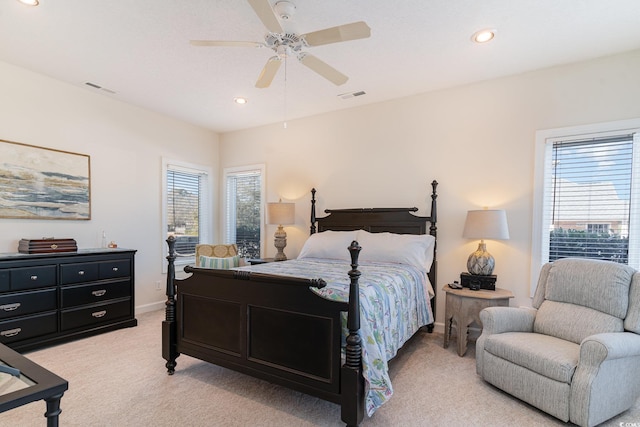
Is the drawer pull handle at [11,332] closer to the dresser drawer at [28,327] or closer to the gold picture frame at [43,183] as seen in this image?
the dresser drawer at [28,327]

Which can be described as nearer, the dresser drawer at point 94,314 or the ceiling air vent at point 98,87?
the dresser drawer at point 94,314

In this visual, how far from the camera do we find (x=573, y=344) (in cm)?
232

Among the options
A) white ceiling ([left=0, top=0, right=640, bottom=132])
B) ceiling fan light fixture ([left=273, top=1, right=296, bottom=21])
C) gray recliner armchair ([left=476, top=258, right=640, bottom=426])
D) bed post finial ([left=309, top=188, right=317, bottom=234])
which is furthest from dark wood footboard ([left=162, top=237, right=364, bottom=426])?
bed post finial ([left=309, top=188, right=317, bottom=234])

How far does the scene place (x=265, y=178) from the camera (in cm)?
520

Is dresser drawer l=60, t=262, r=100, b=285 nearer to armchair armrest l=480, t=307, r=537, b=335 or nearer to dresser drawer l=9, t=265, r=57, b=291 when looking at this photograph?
dresser drawer l=9, t=265, r=57, b=291

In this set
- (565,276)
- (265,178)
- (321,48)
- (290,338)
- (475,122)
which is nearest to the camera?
(290,338)

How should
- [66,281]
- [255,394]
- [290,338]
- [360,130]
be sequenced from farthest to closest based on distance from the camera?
1. [360,130]
2. [66,281]
3. [255,394]
4. [290,338]

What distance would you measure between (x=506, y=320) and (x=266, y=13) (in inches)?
111

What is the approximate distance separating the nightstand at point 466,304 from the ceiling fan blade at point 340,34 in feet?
8.04

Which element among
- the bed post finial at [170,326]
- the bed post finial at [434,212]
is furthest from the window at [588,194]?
the bed post finial at [170,326]

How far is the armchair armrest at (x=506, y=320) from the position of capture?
2570 millimetres

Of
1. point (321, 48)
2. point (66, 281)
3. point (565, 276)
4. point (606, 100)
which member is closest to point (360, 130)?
point (321, 48)

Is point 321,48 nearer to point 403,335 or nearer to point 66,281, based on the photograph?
point 403,335

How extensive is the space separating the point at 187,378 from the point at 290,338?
1145 millimetres
